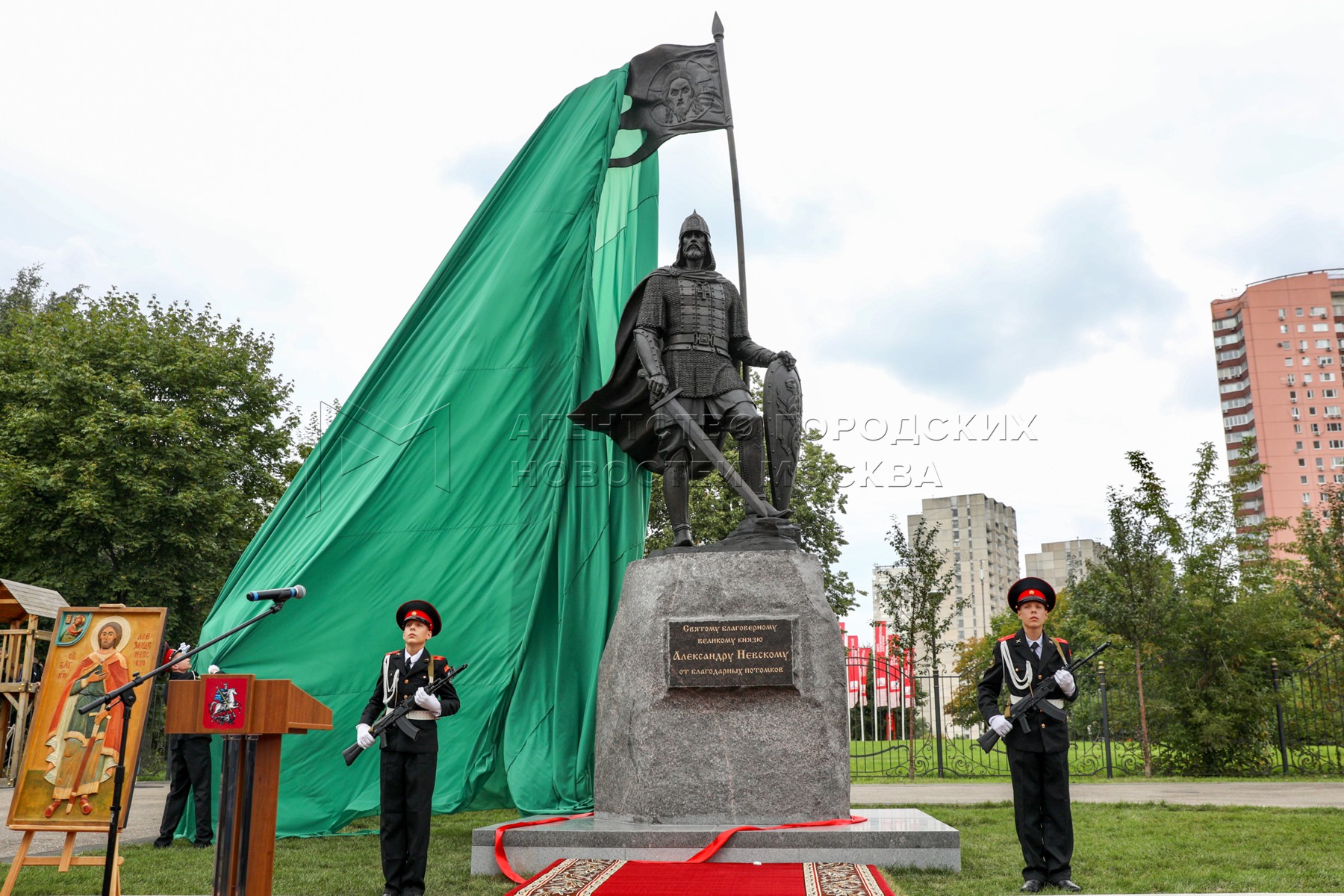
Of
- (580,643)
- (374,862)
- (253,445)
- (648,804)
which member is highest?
(253,445)

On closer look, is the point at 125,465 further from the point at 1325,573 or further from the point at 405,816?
the point at 1325,573

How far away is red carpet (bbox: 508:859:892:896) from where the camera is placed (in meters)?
4.53

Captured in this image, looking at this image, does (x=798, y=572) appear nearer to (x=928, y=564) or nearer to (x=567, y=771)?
(x=567, y=771)

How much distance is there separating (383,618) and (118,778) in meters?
3.27

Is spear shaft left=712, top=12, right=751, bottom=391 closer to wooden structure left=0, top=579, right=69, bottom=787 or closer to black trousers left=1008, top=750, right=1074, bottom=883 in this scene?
black trousers left=1008, top=750, right=1074, bottom=883

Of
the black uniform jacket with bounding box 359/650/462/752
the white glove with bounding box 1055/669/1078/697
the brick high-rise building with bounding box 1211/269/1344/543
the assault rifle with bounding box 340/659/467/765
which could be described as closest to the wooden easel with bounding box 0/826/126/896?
the assault rifle with bounding box 340/659/467/765

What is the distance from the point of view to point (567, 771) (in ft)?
24.8

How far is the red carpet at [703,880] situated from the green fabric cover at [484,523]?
2.41m

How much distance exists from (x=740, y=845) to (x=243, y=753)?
107 inches

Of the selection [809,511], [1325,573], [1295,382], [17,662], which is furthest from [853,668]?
[1295,382]

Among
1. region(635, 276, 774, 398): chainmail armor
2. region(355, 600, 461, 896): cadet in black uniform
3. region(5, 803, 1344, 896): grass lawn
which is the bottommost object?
region(5, 803, 1344, 896): grass lawn

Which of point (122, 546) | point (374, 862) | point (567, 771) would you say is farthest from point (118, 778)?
point (122, 546)

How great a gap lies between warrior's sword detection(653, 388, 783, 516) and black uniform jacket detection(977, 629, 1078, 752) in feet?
5.86

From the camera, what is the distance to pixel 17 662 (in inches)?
620
